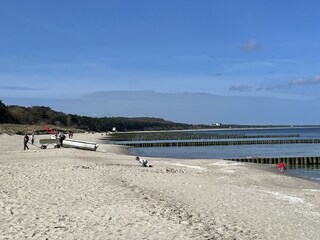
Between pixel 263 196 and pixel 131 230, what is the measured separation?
26.5ft

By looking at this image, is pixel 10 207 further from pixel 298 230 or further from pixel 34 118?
pixel 34 118

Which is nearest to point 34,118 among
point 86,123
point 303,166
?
point 86,123

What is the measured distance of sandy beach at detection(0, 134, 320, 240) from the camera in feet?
29.1

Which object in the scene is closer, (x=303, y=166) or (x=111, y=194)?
(x=111, y=194)

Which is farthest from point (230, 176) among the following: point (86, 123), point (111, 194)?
point (86, 123)

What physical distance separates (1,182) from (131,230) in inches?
268

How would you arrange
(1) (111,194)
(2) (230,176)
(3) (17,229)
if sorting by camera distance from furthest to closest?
(2) (230,176), (1) (111,194), (3) (17,229)

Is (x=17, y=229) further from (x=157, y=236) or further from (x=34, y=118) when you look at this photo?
(x=34, y=118)

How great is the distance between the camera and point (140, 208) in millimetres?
10875

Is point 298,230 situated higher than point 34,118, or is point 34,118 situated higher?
point 34,118

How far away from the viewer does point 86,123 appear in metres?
178

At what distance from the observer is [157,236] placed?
8.56 metres

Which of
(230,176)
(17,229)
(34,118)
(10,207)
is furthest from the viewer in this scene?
(34,118)

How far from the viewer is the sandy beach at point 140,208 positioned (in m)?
8.88
